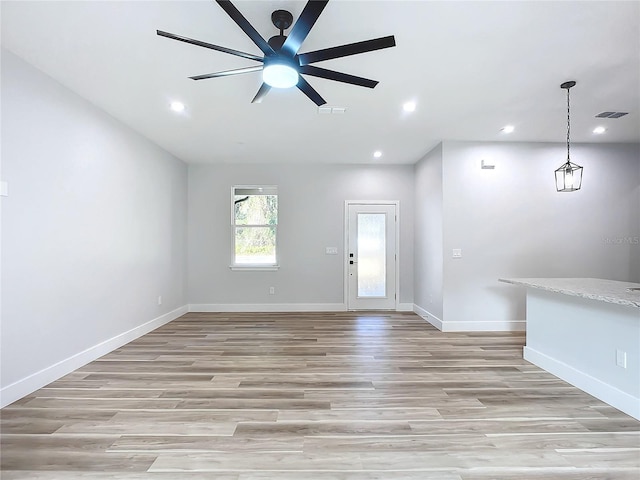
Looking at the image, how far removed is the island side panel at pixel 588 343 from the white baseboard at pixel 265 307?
336 centimetres

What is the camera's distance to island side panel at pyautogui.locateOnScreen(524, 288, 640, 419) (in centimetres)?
244

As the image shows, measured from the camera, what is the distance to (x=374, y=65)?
2758 millimetres

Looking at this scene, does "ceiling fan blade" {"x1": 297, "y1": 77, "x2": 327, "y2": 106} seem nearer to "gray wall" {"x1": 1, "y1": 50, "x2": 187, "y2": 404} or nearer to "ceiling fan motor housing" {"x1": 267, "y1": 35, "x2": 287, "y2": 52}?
"ceiling fan motor housing" {"x1": 267, "y1": 35, "x2": 287, "y2": 52}

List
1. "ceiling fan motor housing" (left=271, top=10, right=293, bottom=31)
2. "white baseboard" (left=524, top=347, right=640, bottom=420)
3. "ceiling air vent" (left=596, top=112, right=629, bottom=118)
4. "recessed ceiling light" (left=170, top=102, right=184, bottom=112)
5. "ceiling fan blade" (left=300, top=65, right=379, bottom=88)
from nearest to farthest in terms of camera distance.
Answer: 1. "ceiling fan motor housing" (left=271, top=10, right=293, bottom=31)
2. "ceiling fan blade" (left=300, top=65, right=379, bottom=88)
3. "white baseboard" (left=524, top=347, right=640, bottom=420)
4. "recessed ceiling light" (left=170, top=102, right=184, bottom=112)
5. "ceiling air vent" (left=596, top=112, right=629, bottom=118)

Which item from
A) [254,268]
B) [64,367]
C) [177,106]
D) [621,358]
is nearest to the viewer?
[621,358]

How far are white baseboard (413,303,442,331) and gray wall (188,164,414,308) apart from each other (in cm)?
27

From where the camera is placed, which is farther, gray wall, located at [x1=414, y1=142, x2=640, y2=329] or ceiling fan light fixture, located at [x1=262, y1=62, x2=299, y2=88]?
gray wall, located at [x1=414, y1=142, x2=640, y2=329]

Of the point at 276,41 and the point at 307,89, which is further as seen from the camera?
the point at 307,89

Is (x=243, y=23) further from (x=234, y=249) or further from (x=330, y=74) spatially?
(x=234, y=249)

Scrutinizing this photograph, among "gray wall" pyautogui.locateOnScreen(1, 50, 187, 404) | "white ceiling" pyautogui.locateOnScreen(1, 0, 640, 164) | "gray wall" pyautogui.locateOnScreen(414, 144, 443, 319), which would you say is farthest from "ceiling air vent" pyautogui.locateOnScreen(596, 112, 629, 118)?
"gray wall" pyautogui.locateOnScreen(1, 50, 187, 404)

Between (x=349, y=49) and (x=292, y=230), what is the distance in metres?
4.34

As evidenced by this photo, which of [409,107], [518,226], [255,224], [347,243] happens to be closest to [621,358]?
[518,226]

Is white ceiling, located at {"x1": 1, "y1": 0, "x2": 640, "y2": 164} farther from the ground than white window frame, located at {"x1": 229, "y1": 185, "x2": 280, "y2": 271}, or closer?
farther from the ground

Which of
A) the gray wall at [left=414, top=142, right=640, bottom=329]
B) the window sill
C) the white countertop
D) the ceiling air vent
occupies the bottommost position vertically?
the window sill
